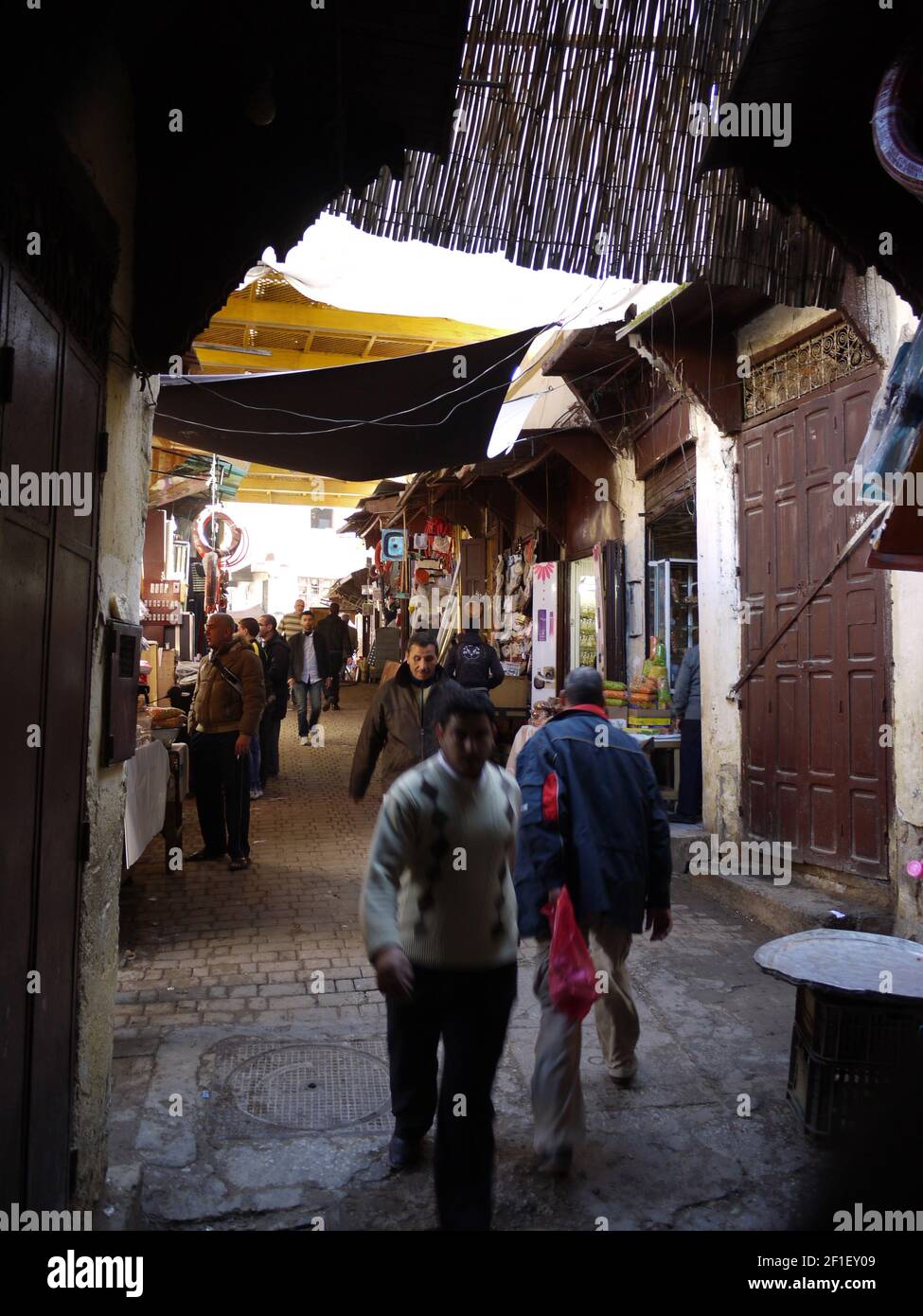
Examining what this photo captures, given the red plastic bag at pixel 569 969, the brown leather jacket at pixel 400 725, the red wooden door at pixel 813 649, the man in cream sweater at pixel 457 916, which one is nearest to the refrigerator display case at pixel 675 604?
the red wooden door at pixel 813 649

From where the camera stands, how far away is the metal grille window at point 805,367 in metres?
6.30

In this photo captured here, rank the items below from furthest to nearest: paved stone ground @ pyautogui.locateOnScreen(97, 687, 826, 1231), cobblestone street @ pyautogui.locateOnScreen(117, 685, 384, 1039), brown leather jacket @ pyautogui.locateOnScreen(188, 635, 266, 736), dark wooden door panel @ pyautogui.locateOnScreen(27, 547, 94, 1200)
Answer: brown leather jacket @ pyautogui.locateOnScreen(188, 635, 266, 736)
cobblestone street @ pyautogui.locateOnScreen(117, 685, 384, 1039)
paved stone ground @ pyautogui.locateOnScreen(97, 687, 826, 1231)
dark wooden door panel @ pyautogui.locateOnScreen(27, 547, 94, 1200)

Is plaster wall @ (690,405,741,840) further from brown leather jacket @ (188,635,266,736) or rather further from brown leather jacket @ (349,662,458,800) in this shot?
brown leather jacket @ (188,635,266,736)

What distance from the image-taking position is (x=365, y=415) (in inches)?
307

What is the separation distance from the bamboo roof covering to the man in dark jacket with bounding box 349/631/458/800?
239 centimetres

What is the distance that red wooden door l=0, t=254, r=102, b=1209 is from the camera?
88.4 inches

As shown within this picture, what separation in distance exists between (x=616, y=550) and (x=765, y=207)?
6.52 m

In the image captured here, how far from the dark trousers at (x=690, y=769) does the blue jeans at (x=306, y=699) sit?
7268 millimetres

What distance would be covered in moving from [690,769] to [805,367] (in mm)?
3969

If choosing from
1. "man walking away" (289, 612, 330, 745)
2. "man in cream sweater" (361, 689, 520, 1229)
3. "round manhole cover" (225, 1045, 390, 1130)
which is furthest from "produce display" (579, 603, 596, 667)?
"man in cream sweater" (361, 689, 520, 1229)

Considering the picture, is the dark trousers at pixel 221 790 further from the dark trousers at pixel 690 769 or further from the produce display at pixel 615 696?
the dark trousers at pixel 690 769

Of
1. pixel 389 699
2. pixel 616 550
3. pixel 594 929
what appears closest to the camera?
pixel 594 929
